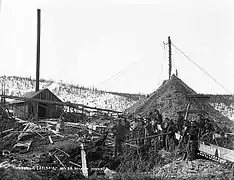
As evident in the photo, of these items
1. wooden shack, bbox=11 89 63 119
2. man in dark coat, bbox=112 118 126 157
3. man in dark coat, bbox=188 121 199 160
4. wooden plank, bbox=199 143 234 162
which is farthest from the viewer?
wooden shack, bbox=11 89 63 119

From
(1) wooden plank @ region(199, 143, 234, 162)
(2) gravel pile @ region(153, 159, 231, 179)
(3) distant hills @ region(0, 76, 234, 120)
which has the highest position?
(3) distant hills @ region(0, 76, 234, 120)

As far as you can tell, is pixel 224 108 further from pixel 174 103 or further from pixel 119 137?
pixel 119 137

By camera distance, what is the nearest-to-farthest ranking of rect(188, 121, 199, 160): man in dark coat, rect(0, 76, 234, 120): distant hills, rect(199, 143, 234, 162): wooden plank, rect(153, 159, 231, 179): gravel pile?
rect(153, 159, 231, 179): gravel pile, rect(199, 143, 234, 162): wooden plank, rect(188, 121, 199, 160): man in dark coat, rect(0, 76, 234, 120): distant hills

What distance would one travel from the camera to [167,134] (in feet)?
45.0

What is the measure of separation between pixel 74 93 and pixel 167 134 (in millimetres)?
36598

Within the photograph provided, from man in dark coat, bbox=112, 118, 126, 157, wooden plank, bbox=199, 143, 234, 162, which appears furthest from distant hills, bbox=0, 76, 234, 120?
wooden plank, bbox=199, 143, 234, 162

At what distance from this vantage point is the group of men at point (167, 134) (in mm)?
12195

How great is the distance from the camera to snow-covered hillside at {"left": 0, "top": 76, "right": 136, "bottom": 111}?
150 feet

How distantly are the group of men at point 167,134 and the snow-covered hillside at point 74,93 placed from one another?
28044 millimetres

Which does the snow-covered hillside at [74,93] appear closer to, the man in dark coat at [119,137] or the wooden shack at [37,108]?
the wooden shack at [37,108]

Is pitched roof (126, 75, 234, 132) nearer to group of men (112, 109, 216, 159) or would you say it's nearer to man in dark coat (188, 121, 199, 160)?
group of men (112, 109, 216, 159)

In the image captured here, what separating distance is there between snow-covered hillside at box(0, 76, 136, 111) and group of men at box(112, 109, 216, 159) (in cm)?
2804

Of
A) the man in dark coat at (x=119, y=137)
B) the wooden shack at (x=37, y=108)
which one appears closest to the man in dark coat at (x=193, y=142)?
the man in dark coat at (x=119, y=137)

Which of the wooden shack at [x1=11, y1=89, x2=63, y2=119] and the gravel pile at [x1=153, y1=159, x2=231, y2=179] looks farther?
the wooden shack at [x1=11, y1=89, x2=63, y2=119]
